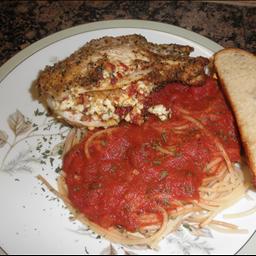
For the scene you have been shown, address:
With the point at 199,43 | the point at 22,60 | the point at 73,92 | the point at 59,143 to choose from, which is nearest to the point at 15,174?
the point at 59,143

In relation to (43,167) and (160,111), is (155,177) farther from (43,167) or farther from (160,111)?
(43,167)

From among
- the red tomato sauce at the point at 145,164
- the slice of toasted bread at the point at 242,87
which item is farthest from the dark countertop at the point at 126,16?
the red tomato sauce at the point at 145,164

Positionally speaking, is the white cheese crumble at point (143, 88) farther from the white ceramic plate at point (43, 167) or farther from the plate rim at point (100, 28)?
the plate rim at point (100, 28)

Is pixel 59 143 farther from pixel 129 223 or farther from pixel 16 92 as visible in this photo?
pixel 129 223

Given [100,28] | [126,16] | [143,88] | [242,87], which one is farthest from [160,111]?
[126,16]

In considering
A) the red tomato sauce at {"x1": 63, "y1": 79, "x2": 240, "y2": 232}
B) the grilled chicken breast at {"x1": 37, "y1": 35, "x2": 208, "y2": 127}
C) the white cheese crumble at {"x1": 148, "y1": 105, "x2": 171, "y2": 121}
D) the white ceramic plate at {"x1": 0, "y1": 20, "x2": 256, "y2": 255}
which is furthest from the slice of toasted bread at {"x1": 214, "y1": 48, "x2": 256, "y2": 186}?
the white cheese crumble at {"x1": 148, "y1": 105, "x2": 171, "y2": 121}
